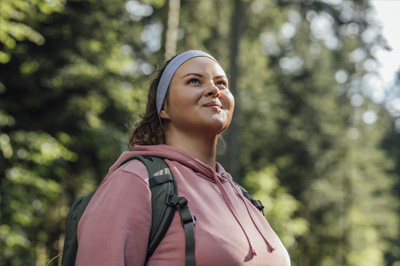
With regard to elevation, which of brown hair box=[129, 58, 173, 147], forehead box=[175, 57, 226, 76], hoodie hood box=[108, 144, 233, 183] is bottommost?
hoodie hood box=[108, 144, 233, 183]

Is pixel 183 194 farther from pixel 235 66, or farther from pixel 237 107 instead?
pixel 235 66

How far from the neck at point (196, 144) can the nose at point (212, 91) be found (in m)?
0.19

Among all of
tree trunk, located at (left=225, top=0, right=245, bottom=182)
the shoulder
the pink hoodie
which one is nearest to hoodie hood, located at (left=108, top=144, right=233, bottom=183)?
the pink hoodie

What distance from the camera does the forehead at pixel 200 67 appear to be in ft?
7.58

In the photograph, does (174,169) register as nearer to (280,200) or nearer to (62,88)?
(62,88)

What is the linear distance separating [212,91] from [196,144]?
0.24 m

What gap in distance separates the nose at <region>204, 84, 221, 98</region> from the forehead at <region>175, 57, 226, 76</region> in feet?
0.26

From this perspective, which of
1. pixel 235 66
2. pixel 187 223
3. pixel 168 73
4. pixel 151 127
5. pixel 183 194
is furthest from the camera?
pixel 235 66

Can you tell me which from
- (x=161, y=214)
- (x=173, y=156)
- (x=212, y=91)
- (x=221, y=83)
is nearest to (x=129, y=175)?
(x=161, y=214)

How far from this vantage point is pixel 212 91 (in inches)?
88.8

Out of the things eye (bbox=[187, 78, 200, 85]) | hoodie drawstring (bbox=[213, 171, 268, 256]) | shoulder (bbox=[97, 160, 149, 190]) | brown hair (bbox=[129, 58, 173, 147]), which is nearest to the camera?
shoulder (bbox=[97, 160, 149, 190])

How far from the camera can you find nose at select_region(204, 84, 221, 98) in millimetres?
2248

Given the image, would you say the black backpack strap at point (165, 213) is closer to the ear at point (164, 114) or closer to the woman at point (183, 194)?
the woman at point (183, 194)

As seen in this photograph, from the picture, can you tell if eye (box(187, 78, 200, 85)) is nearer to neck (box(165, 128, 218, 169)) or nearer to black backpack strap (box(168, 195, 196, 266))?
neck (box(165, 128, 218, 169))
